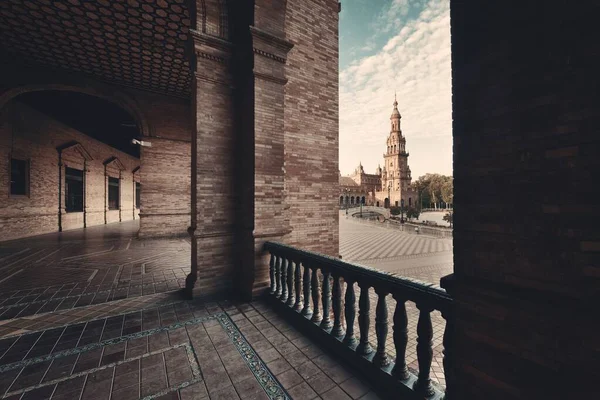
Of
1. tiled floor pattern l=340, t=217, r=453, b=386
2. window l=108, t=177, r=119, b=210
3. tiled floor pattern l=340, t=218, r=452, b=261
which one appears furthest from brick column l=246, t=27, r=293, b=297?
window l=108, t=177, r=119, b=210

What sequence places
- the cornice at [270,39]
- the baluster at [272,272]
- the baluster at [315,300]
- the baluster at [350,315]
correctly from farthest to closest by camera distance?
1. the cornice at [270,39]
2. the baluster at [272,272]
3. the baluster at [315,300]
4. the baluster at [350,315]

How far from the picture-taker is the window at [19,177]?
11641 millimetres

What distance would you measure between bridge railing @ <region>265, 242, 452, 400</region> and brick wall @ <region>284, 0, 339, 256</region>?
228 cm

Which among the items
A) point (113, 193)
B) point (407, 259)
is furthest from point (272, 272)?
point (113, 193)

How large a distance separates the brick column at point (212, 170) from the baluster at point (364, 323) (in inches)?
116

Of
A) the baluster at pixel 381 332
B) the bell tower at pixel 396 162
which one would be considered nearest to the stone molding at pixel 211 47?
the baluster at pixel 381 332

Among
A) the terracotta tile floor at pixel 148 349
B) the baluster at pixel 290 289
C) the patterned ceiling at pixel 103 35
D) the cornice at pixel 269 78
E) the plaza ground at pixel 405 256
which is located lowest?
the plaza ground at pixel 405 256

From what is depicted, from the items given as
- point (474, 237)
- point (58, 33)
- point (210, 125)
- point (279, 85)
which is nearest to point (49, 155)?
point (58, 33)

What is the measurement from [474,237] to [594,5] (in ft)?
4.57

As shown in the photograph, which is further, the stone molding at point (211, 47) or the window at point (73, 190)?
the window at point (73, 190)

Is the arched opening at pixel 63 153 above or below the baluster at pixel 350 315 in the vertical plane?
above

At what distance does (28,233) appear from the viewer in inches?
490

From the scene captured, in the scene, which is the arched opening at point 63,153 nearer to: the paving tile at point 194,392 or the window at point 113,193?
the window at point 113,193

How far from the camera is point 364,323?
8.59 ft
